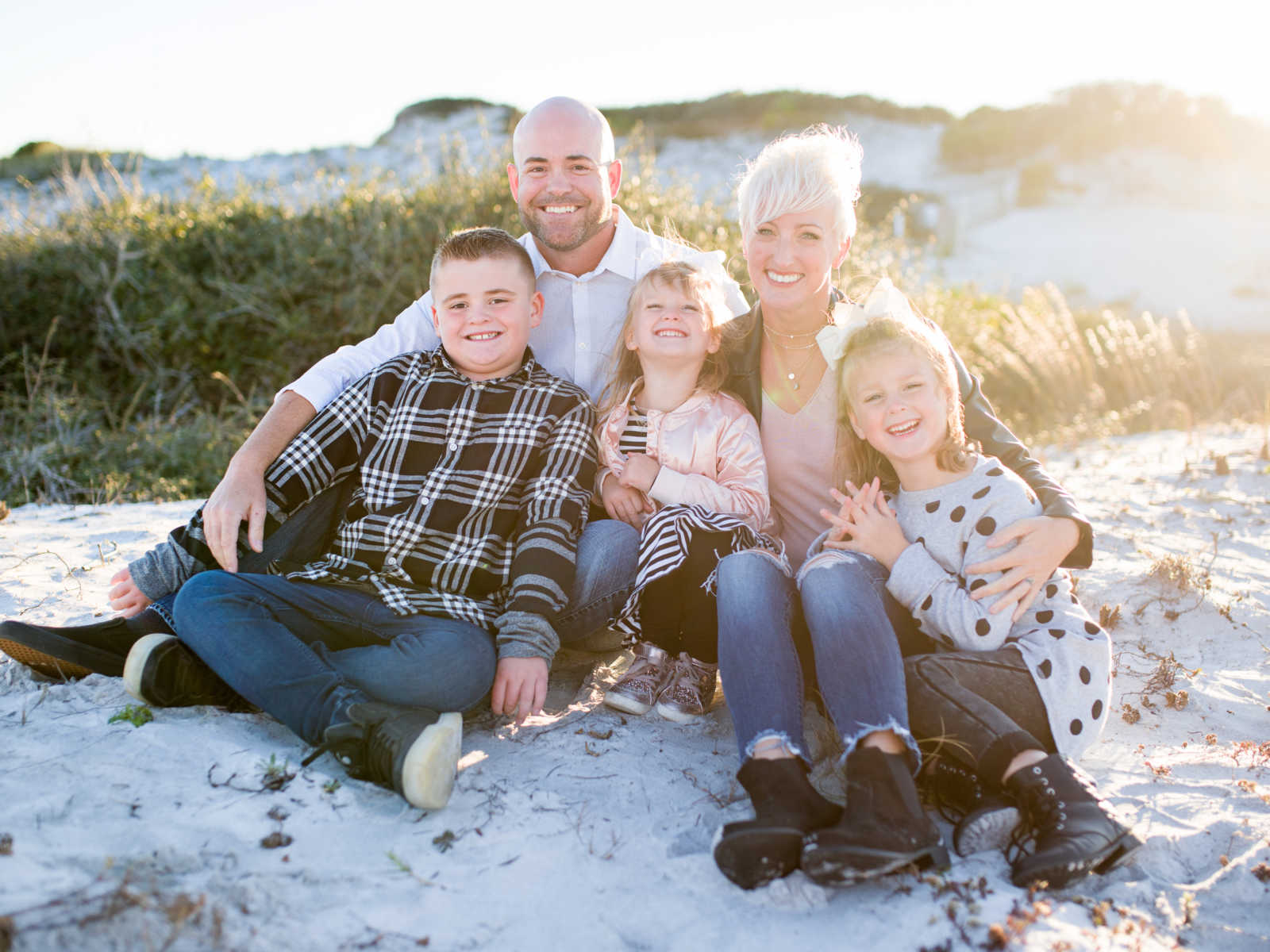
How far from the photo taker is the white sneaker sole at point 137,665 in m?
2.48

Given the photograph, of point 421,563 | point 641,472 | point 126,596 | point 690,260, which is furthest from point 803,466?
point 126,596

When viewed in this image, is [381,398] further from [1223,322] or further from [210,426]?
[1223,322]

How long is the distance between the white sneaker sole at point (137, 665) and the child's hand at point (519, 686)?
975 mm

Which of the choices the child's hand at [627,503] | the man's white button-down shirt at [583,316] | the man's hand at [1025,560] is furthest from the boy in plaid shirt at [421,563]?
the man's hand at [1025,560]

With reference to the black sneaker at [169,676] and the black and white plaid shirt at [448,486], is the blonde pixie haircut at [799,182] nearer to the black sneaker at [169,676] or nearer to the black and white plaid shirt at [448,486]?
the black and white plaid shirt at [448,486]

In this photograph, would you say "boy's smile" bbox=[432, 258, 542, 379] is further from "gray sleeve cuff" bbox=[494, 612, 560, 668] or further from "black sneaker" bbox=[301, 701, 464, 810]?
"black sneaker" bbox=[301, 701, 464, 810]

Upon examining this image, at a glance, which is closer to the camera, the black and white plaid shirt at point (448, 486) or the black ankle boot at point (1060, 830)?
the black ankle boot at point (1060, 830)

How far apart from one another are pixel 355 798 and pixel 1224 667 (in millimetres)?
3075

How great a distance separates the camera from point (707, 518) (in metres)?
2.82

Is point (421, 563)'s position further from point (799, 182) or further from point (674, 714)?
point (799, 182)

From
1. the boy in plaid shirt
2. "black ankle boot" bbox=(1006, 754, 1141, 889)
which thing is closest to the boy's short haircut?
the boy in plaid shirt

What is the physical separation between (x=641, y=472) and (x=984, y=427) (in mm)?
1166

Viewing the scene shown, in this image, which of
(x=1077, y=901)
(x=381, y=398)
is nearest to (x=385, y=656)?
(x=381, y=398)

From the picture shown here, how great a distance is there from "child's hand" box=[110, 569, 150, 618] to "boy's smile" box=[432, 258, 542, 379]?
127 centimetres
